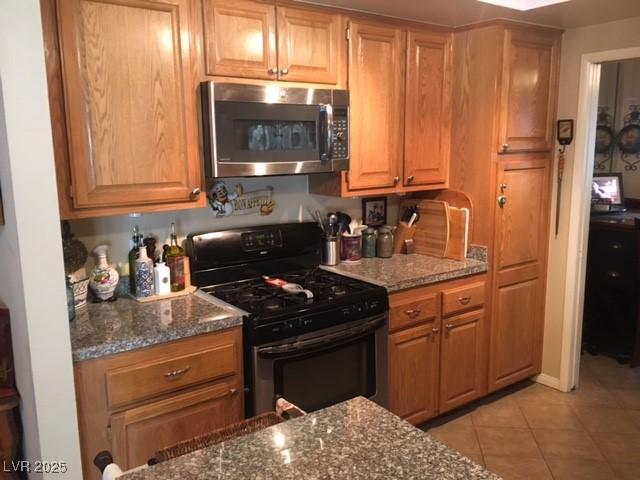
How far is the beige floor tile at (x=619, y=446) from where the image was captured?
2.72 meters

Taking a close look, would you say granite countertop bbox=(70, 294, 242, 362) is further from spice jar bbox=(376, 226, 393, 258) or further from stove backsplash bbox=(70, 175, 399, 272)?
spice jar bbox=(376, 226, 393, 258)

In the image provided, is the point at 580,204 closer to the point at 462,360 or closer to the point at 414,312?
the point at 462,360

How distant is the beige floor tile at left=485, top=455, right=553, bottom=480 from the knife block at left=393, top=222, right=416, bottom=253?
1.25 m

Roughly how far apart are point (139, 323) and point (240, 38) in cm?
126

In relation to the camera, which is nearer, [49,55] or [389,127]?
[49,55]

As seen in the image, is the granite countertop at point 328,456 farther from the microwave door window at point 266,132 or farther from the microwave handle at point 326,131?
the microwave handle at point 326,131

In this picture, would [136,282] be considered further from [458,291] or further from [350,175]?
[458,291]

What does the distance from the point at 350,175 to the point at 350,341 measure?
856 millimetres

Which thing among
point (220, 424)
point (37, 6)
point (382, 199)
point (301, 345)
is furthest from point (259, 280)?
point (37, 6)

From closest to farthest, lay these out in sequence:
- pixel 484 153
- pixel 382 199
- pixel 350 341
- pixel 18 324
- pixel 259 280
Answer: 1. pixel 18 324
2. pixel 350 341
3. pixel 259 280
4. pixel 484 153
5. pixel 382 199

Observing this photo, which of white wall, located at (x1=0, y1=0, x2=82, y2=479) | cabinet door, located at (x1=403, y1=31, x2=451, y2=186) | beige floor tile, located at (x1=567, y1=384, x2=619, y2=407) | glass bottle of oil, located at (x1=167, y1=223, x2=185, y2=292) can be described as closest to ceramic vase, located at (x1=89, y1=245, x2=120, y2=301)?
glass bottle of oil, located at (x1=167, y1=223, x2=185, y2=292)

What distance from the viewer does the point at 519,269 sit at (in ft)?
10.7

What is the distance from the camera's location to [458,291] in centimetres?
293

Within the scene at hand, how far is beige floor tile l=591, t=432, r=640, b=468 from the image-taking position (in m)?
2.72
